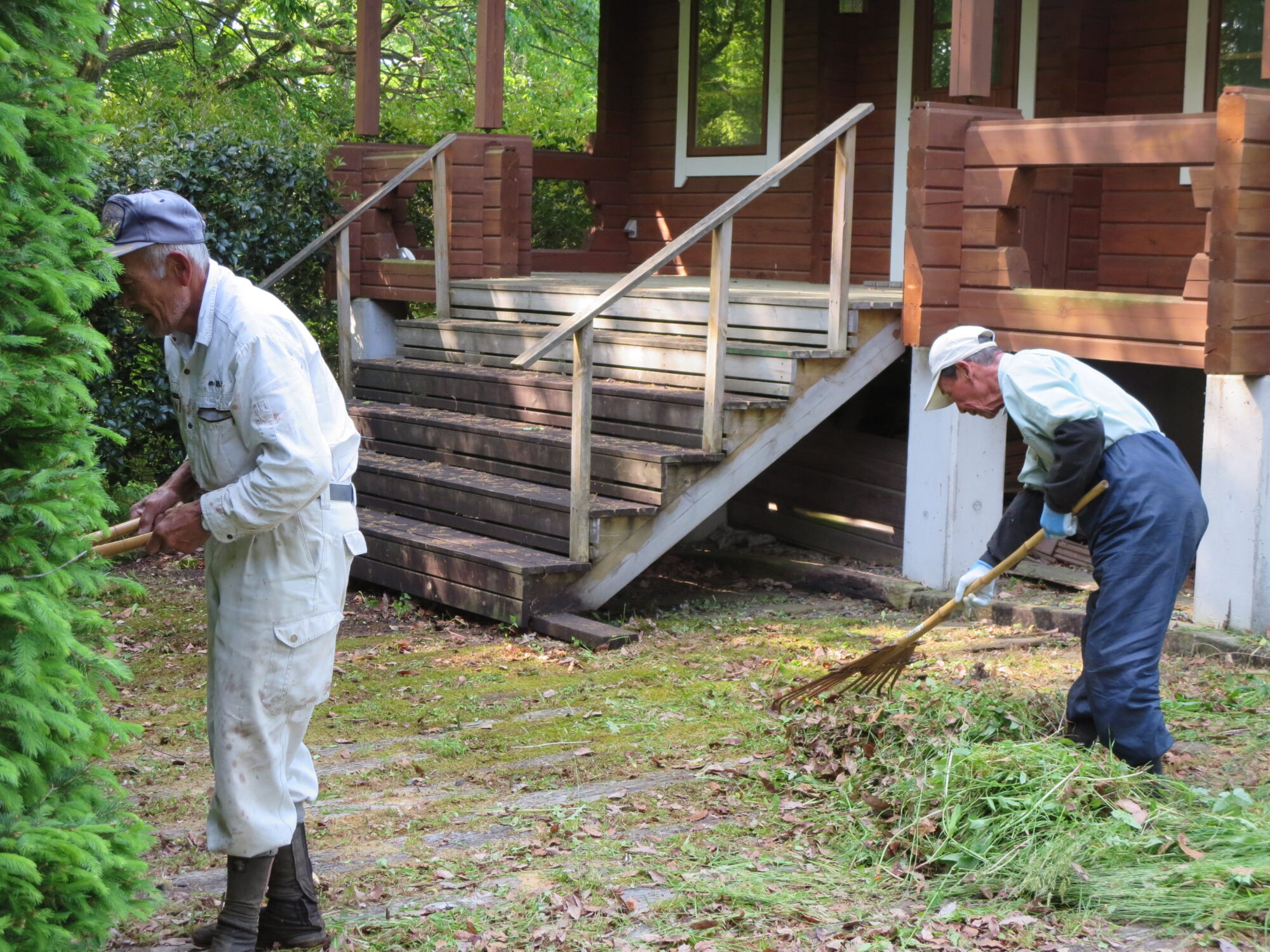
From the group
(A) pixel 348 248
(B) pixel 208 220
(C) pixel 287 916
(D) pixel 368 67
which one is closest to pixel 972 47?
(A) pixel 348 248

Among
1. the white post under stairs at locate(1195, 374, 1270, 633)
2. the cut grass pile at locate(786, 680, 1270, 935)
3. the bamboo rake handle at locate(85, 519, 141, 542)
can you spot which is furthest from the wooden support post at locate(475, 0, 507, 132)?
the bamboo rake handle at locate(85, 519, 141, 542)

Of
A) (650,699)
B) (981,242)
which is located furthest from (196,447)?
(981,242)

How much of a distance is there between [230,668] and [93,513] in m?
0.61

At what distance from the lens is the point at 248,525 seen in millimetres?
3471

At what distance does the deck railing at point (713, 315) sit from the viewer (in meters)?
7.24

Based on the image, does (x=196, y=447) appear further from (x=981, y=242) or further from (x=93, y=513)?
(x=981, y=242)

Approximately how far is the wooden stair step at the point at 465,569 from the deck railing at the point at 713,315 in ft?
0.76

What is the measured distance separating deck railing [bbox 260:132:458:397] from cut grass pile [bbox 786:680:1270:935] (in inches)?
243

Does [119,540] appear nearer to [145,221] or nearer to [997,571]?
[145,221]

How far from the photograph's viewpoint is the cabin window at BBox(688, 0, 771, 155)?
38.8ft

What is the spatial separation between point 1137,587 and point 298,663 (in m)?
2.73

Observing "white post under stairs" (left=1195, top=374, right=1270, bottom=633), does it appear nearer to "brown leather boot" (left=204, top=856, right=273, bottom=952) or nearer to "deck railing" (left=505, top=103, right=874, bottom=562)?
"deck railing" (left=505, top=103, right=874, bottom=562)

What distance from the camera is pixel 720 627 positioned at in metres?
7.73

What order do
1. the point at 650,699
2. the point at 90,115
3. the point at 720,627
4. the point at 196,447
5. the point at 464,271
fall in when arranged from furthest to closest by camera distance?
1. the point at 464,271
2. the point at 720,627
3. the point at 650,699
4. the point at 196,447
5. the point at 90,115
